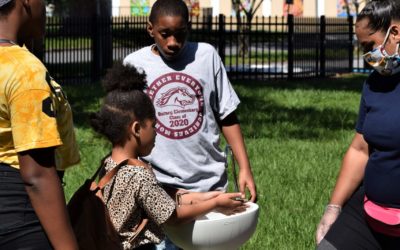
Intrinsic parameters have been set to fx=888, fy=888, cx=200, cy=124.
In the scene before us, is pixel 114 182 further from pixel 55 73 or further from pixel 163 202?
pixel 55 73

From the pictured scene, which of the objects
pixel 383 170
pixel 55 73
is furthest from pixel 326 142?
pixel 55 73

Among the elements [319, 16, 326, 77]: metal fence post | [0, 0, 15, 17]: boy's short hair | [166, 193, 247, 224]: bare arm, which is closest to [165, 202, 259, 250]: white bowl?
[166, 193, 247, 224]: bare arm

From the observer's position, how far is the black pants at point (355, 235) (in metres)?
3.85

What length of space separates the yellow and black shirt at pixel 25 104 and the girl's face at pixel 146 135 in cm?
82

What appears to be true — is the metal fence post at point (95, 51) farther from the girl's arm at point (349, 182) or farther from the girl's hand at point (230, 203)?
the girl's hand at point (230, 203)

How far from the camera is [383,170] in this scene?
375 centimetres

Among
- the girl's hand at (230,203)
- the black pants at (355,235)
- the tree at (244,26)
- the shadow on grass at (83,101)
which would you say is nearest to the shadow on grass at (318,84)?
the tree at (244,26)

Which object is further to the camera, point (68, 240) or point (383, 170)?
point (383, 170)

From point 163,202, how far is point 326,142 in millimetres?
7551

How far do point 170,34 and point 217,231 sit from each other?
3.80ft

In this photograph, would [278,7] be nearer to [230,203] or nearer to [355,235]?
[355,235]

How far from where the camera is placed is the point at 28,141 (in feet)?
8.95

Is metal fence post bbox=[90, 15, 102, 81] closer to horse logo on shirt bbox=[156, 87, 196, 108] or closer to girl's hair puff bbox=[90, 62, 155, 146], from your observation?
horse logo on shirt bbox=[156, 87, 196, 108]

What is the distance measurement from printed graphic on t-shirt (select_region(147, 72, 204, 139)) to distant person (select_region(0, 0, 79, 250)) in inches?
56.2
